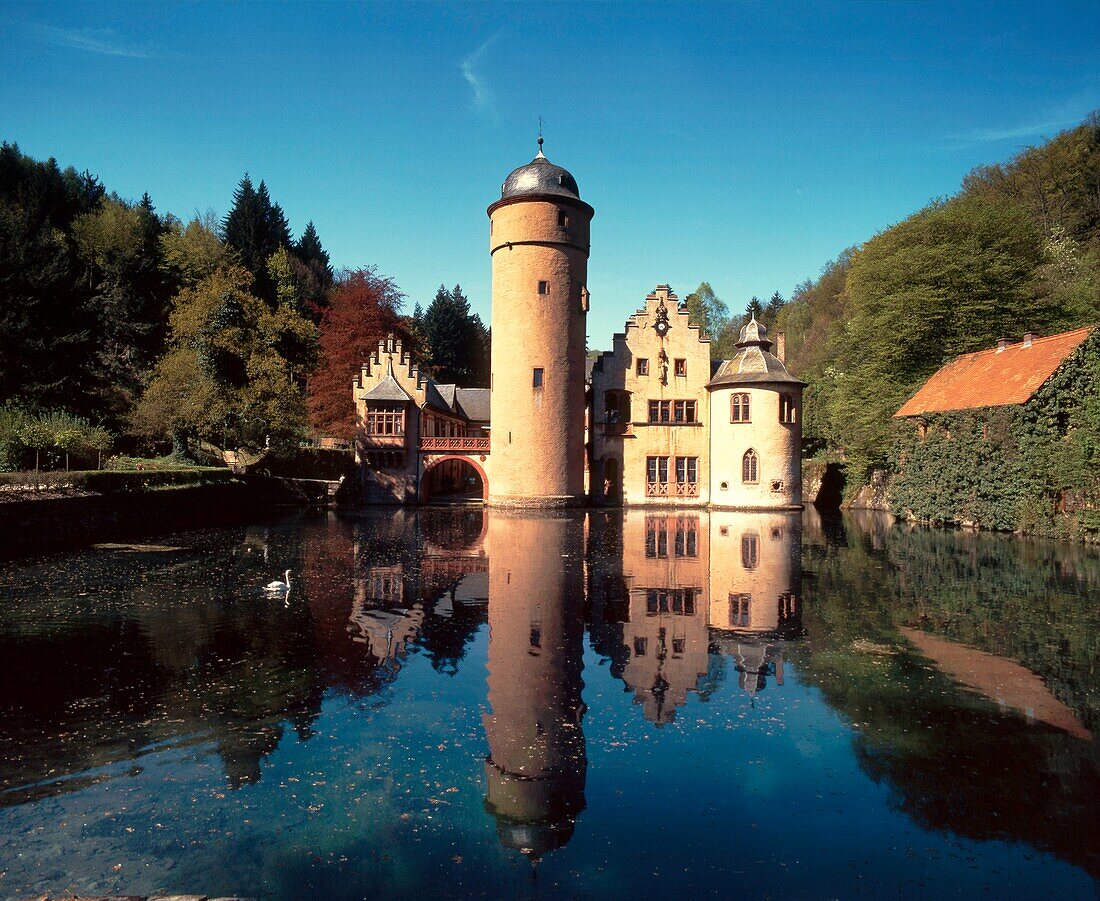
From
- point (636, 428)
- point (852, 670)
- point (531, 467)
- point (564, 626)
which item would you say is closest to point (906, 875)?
point (852, 670)

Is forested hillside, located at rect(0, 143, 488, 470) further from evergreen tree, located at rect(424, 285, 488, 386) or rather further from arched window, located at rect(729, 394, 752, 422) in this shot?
arched window, located at rect(729, 394, 752, 422)

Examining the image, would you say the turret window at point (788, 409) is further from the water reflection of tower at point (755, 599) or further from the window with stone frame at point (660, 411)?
the water reflection of tower at point (755, 599)

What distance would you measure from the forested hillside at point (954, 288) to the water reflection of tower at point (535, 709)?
27.4m

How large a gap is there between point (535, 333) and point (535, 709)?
90.4 ft

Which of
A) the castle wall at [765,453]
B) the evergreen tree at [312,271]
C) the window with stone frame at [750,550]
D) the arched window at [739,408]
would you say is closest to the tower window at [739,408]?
the arched window at [739,408]

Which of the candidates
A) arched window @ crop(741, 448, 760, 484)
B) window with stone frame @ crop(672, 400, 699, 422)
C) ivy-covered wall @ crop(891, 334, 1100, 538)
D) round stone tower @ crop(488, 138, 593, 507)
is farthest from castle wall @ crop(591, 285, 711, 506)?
ivy-covered wall @ crop(891, 334, 1100, 538)

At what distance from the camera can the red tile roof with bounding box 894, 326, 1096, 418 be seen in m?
24.7

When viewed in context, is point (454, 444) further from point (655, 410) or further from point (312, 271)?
point (312, 271)

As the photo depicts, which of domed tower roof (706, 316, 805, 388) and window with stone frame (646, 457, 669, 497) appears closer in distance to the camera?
domed tower roof (706, 316, 805, 388)

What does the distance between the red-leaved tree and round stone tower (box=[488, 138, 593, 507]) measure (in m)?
14.9

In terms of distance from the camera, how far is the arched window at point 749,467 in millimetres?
34344

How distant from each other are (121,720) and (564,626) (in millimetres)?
5851

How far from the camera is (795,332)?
259 ft

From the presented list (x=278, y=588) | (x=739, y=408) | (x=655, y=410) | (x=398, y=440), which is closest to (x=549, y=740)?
(x=278, y=588)
